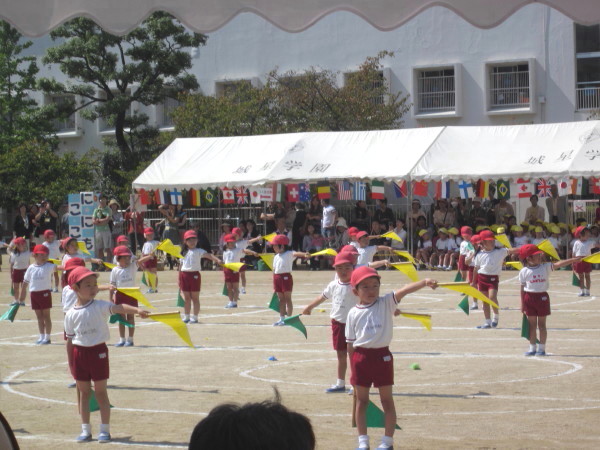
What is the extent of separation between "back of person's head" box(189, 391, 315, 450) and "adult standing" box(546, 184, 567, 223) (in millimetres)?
29136

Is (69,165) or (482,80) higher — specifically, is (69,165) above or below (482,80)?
below

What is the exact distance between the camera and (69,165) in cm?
4300

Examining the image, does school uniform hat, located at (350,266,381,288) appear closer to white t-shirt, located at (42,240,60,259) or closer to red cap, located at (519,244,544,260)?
red cap, located at (519,244,544,260)

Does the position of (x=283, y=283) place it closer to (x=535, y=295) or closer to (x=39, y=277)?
(x=39, y=277)

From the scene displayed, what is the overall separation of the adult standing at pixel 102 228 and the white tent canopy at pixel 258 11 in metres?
27.1

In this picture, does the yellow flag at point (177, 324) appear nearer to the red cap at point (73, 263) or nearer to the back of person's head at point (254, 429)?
the red cap at point (73, 263)

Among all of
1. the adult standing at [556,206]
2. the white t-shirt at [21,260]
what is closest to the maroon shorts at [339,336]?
the white t-shirt at [21,260]

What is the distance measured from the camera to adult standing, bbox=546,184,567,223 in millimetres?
31203

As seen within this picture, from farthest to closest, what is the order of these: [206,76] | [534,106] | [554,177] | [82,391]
Answer: [206,76]
[534,106]
[554,177]
[82,391]

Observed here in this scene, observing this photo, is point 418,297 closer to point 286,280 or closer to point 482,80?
point 286,280

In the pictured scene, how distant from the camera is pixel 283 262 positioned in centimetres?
1984

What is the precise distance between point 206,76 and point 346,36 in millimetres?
7076

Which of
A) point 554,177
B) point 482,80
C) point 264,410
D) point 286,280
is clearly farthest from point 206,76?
point 264,410

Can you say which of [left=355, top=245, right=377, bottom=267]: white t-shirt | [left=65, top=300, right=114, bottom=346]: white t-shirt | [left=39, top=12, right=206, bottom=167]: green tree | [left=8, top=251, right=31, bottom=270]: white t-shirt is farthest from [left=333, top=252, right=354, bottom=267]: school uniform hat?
[left=39, top=12, right=206, bottom=167]: green tree
